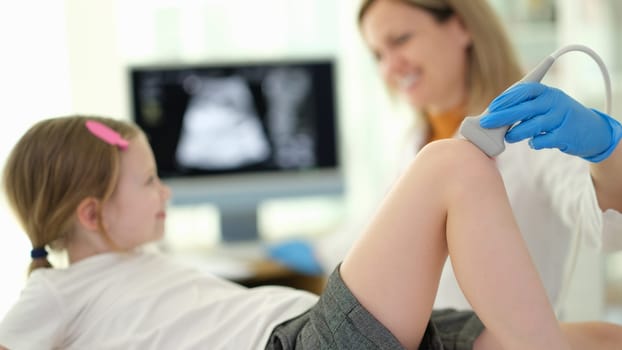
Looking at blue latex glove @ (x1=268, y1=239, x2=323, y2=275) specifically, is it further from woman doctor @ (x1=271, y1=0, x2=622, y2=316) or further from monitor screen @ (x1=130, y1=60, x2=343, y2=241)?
woman doctor @ (x1=271, y1=0, x2=622, y2=316)

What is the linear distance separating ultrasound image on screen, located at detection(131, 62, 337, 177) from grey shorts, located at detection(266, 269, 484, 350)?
149 cm

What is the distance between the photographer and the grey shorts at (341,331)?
0.88 m

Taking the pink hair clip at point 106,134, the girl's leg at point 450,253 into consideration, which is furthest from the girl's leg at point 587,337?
the pink hair clip at point 106,134

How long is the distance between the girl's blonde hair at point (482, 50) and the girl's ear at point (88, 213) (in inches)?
29.7

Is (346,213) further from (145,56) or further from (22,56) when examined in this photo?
(22,56)

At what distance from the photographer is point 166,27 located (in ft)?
8.92

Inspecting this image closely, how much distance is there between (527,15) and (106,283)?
6.77ft

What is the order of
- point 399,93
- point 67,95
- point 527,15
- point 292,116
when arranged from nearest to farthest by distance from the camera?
1. point 399,93
2. point 67,95
3. point 292,116
4. point 527,15

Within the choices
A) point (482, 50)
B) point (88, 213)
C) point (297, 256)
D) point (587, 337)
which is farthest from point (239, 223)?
point (587, 337)

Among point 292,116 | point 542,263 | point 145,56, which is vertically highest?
point 145,56

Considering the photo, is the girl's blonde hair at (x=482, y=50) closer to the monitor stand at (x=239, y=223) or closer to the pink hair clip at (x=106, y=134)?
the pink hair clip at (x=106, y=134)

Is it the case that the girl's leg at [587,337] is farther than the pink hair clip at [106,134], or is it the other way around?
the pink hair clip at [106,134]

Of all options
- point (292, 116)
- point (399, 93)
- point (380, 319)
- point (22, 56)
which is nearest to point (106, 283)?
point (380, 319)

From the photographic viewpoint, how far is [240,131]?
2.44 meters
